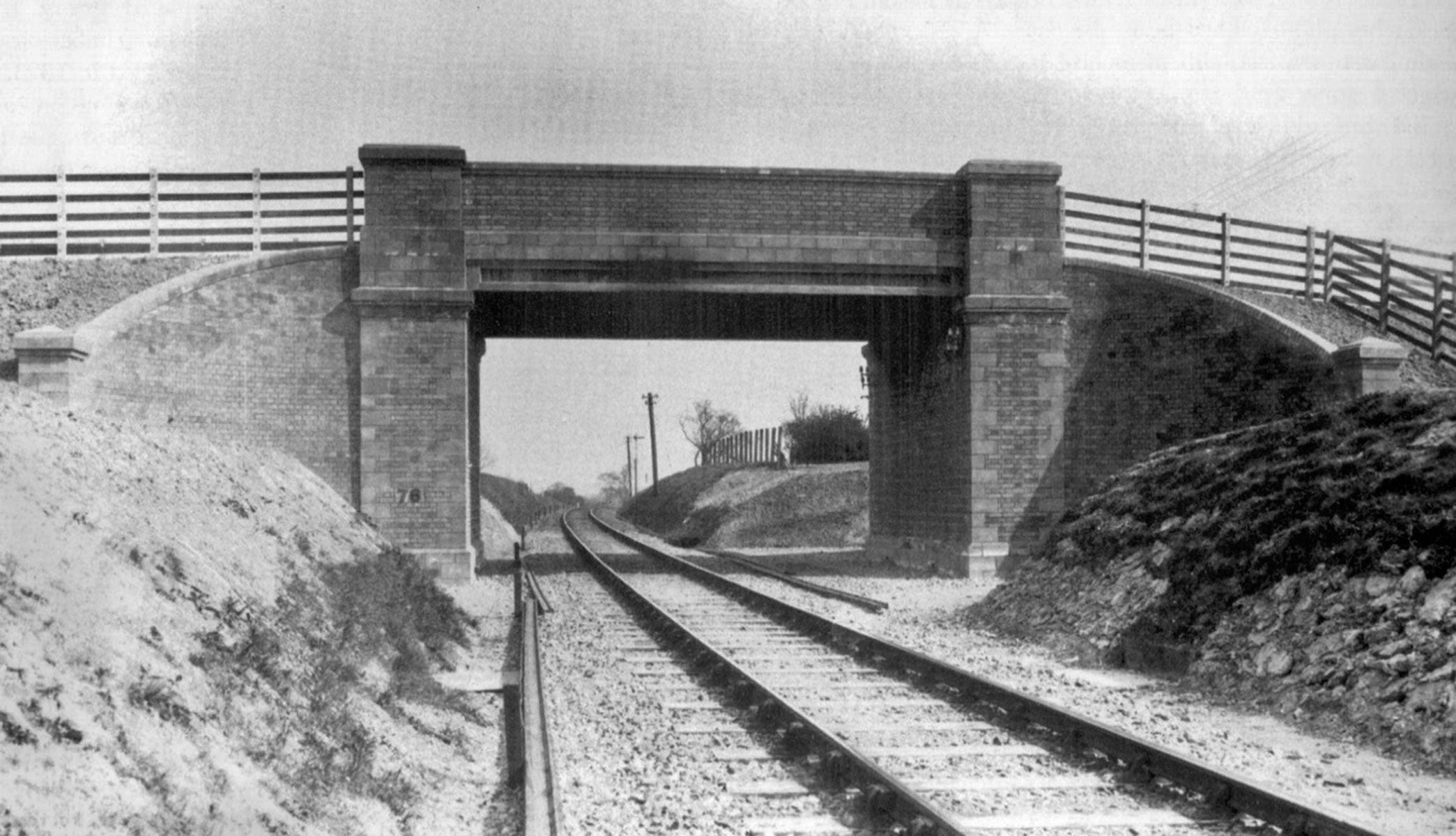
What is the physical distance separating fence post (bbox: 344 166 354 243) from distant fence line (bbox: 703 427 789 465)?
107 ft

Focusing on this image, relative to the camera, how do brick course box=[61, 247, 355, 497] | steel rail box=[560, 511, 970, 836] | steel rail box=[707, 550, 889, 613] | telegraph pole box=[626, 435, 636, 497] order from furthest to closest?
telegraph pole box=[626, 435, 636, 497]
brick course box=[61, 247, 355, 497]
steel rail box=[707, 550, 889, 613]
steel rail box=[560, 511, 970, 836]

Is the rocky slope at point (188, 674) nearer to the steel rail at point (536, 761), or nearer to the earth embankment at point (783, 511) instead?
the steel rail at point (536, 761)

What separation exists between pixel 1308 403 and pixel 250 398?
16.1 metres

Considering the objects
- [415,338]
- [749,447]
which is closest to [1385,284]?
[415,338]

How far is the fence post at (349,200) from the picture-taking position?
18.7m

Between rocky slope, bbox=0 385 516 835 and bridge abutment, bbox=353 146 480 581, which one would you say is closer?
rocky slope, bbox=0 385 516 835

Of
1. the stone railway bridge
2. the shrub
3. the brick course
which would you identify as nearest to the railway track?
the stone railway bridge

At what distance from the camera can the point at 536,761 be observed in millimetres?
6566

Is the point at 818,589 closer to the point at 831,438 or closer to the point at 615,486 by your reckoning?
the point at 831,438

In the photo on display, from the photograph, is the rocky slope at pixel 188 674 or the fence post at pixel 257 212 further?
the fence post at pixel 257 212

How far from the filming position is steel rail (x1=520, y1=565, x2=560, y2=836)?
5.45m

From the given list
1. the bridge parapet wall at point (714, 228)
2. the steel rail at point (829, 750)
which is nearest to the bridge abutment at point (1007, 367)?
the bridge parapet wall at point (714, 228)

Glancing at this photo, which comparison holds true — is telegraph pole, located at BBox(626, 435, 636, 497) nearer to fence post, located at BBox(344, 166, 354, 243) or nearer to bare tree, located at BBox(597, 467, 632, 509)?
bare tree, located at BBox(597, 467, 632, 509)

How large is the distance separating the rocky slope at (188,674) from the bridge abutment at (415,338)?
7086 millimetres
